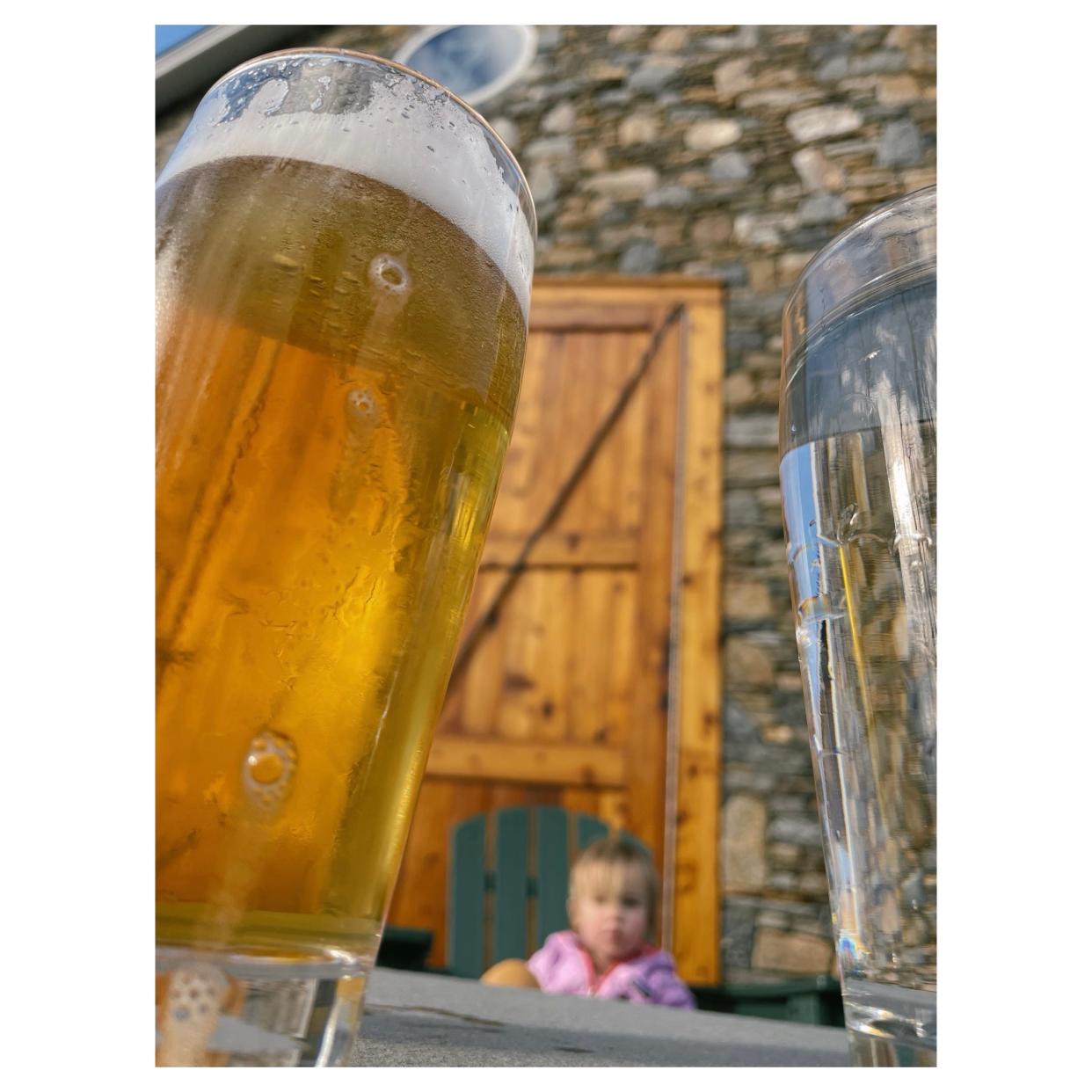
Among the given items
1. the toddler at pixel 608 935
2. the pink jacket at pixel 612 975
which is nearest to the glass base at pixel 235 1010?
the pink jacket at pixel 612 975

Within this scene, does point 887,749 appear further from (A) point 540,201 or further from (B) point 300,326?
(A) point 540,201

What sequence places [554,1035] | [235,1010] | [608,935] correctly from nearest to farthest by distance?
[235,1010] < [554,1035] < [608,935]

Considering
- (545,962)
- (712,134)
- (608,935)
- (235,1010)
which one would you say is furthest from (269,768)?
(712,134)

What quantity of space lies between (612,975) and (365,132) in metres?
2.40

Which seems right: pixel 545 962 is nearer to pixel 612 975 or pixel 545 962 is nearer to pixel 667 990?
pixel 612 975

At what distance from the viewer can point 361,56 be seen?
0.37 m

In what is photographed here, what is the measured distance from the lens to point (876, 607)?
0.33 m

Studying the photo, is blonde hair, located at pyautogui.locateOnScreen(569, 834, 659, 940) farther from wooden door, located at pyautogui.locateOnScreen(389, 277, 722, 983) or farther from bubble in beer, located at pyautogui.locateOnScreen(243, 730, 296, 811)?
bubble in beer, located at pyautogui.locateOnScreen(243, 730, 296, 811)

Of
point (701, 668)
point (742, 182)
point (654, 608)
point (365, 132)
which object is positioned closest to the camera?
A: point (365, 132)

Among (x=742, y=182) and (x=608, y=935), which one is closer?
(x=608, y=935)

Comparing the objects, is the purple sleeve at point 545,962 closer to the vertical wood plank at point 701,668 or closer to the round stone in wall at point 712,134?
the vertical wood plank at point 701,668

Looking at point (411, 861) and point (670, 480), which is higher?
point (670, 480)
